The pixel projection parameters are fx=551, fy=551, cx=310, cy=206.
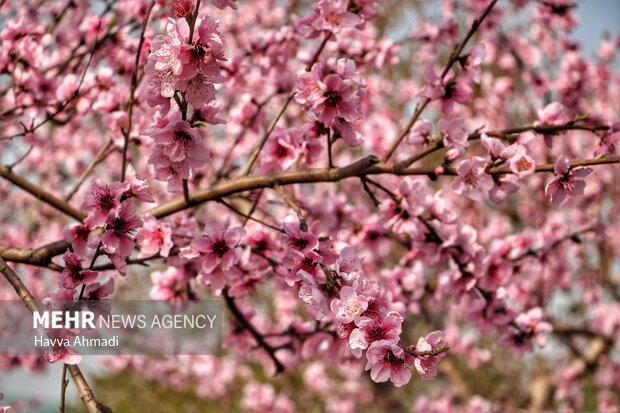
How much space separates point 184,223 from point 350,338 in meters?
1.27

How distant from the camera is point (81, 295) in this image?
180cm

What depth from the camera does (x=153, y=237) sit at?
210cm

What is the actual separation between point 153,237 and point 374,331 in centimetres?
103

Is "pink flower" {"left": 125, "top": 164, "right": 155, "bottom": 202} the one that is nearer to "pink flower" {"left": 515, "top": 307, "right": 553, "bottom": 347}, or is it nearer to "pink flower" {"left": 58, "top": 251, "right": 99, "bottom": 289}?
"pink flower" {"left": 58, "top": 251, "right": 99, "bottom": 289}

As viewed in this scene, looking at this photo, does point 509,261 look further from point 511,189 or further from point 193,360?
point 193,360

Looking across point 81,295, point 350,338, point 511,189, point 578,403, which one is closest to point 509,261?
point 511,189

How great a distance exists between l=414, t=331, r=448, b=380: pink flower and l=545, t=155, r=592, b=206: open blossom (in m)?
0.87

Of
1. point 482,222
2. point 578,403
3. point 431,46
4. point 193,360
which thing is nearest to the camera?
point 431,46

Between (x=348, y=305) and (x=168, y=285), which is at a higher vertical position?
(x=168, y=285)

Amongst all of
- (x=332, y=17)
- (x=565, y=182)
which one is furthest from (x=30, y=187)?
(x=565, y=182)

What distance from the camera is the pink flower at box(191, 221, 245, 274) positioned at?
1921 millimetres

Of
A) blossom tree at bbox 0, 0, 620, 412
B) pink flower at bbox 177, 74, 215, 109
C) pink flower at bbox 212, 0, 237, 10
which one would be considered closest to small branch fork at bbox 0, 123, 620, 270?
blossom tree at bbox 0, 0, 620, 412

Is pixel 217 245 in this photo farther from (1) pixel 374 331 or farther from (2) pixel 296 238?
(1) pixel 374 331

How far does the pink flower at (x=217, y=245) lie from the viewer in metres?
1.92
